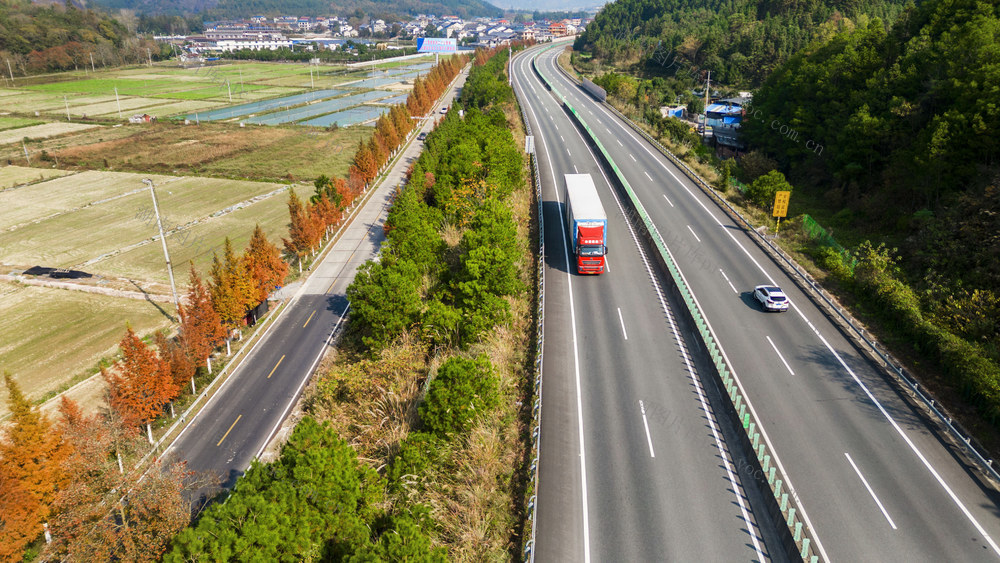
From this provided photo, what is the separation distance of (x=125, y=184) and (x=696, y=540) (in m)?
98.6

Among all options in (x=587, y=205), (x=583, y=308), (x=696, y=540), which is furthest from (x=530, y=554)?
(x=587, y=205)

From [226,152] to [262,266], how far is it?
74.3m

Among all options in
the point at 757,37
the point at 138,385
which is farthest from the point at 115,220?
the point at 757,37

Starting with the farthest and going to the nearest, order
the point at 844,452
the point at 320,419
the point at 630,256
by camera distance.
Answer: the point at 630,256 → the point at 320,419 → the point at 844,452

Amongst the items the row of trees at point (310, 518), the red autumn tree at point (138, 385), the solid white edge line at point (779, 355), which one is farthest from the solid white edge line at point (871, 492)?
the red autumn tree at point (138, 385)

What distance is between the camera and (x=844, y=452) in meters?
25.8

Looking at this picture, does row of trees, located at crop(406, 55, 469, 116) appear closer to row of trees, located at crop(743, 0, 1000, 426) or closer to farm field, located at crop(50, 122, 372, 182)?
farm field, located at crop(50, 122, 372, 182)

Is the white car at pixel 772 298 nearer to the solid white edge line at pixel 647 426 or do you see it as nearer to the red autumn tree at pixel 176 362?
the solid white edge line at pixel 647 426

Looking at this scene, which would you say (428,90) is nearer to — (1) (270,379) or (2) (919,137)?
(2) (919,137)

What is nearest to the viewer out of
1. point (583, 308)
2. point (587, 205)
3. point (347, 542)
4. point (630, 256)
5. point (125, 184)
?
point (347, 542)

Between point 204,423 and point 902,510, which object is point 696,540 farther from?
point 204,423

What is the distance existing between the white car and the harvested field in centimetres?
14328

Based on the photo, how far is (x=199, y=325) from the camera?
130 feet

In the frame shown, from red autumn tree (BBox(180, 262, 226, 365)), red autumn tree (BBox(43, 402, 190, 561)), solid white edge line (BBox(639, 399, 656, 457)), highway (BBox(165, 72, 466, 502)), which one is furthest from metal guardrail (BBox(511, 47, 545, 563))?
red autumn tree (BBox(180, 262, 226, 365))
